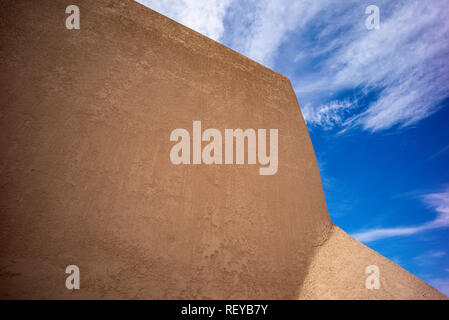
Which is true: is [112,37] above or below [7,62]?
above

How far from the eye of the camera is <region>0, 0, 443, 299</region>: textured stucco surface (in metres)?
2.92

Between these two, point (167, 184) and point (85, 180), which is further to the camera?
point (167, 184)

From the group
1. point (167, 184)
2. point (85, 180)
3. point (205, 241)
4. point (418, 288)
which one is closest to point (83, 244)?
point (85, 180)

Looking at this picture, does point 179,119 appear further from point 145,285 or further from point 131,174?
point 145,285

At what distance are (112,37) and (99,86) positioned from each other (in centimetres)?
97

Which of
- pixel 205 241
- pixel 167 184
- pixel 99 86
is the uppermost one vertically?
pixel 99 86

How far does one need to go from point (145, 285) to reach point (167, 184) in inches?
52.6

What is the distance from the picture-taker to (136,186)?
3479mm

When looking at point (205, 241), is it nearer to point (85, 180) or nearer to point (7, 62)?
point (85, 180)

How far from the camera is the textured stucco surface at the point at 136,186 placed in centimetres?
292
